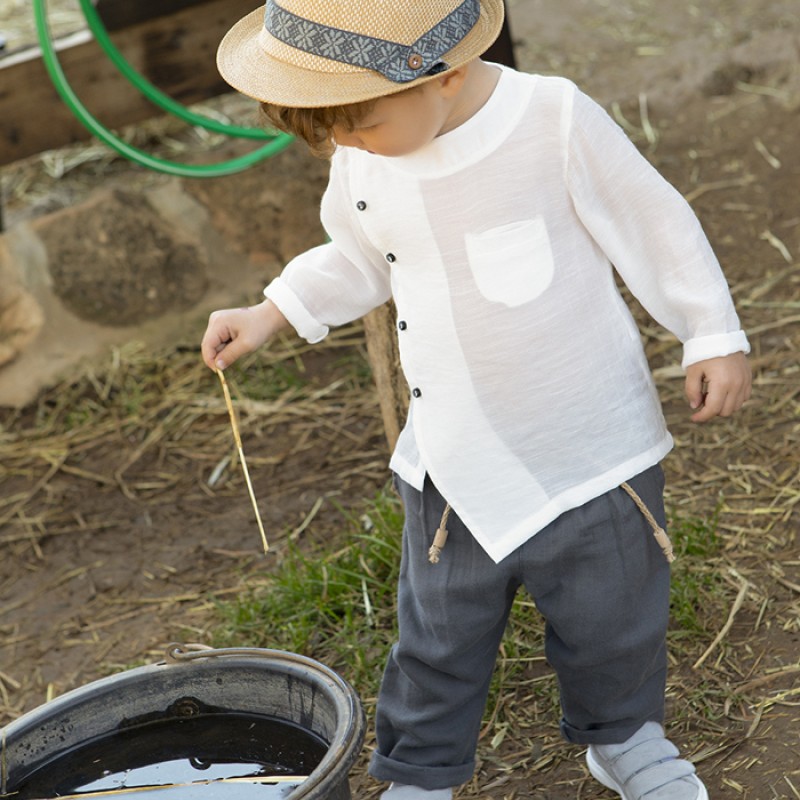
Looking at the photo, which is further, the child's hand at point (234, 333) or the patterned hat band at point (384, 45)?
the child's hand at point (234, 333)

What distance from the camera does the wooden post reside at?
2.64 m

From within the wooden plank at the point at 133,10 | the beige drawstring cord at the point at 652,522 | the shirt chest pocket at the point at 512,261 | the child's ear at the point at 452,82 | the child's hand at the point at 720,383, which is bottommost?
the wooden plank at the point at 133,10

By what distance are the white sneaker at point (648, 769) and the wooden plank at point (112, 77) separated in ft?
9.80

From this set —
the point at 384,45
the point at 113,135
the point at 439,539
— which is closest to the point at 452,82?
the point at 384,45

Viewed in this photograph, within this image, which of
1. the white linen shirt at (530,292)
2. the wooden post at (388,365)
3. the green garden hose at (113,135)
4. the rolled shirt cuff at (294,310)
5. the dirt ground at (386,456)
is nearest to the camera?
the white linen shirt at (530,292)

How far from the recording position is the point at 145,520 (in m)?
3.48

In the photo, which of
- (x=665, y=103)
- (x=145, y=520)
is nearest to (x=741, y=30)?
(x=665, y=103)

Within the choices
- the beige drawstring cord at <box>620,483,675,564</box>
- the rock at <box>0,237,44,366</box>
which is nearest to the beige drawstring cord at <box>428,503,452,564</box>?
the beige drawstring cord at <box>620,483,675,564</box>

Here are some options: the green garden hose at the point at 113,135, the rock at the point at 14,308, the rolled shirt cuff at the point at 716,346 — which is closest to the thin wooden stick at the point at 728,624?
the rolled shirt cuff at the point at 716,346

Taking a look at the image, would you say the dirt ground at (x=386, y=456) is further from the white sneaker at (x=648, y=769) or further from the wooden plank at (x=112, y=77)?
the wooden plank at (x=112, y=77)

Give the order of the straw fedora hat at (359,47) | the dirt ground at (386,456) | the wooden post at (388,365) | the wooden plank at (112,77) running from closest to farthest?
the straw fedora hat at (359,47)
the dirt ground at (386,456)
the wooden post at (388,365)
the wooden plank at (112,77)

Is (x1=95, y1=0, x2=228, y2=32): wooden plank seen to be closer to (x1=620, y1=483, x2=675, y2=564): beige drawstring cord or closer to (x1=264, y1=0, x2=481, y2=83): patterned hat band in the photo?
(x1=264, y1=0, x2=481, y2=83): patterned hat band

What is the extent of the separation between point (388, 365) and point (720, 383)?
40.5 inches

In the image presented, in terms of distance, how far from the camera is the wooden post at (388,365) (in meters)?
2.64
